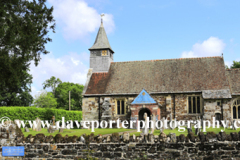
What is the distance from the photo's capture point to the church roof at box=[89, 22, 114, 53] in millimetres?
33875

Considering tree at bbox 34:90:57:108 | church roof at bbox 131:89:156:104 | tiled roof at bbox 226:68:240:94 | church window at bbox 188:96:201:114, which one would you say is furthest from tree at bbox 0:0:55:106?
tree at bbox 34:90:57:108

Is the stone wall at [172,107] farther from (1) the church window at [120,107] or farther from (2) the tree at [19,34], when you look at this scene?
(2) the tree at [19,34]

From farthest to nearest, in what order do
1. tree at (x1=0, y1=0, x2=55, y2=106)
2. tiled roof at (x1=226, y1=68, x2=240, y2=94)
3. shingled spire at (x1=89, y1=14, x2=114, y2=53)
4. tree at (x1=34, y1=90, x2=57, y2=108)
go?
tree at (x1=34, y1=90, x2=57, y2=108), shingled spire at (x1=89, y1=14, x2=114, y2=53), tiled roof at (x1=226, y1=68, x2=240, y2=94), tree at (x1=0, y1=0, x2=55, y2=106)

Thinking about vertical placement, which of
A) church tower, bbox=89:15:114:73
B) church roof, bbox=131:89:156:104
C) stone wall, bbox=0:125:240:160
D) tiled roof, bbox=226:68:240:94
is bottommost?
stone wall, bbox=0:125:240:160

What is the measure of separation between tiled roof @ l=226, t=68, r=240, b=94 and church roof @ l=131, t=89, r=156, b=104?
8.72 meters

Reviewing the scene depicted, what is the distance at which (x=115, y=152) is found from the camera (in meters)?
8.39

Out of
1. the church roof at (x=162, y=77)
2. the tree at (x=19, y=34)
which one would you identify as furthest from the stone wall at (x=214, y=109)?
the tree at (x=19, y=34)

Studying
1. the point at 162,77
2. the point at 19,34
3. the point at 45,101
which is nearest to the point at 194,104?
the point at 162,77

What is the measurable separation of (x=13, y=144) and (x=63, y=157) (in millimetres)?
1939

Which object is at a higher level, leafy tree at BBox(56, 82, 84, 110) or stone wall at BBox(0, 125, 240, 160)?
leafy tree at BBox(56, 82, 84, 110)

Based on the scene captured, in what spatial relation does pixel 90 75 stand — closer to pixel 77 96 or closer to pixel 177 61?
pixel 177 61

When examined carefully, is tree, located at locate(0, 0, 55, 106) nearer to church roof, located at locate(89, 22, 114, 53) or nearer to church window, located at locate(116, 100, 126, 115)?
church window, located at locate(116, 100, 126, 115)

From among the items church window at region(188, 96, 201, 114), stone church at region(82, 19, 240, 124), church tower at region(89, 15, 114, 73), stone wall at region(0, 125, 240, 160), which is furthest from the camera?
church tower at region(89, 15, 114, 73)

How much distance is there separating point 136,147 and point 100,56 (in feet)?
84.9
